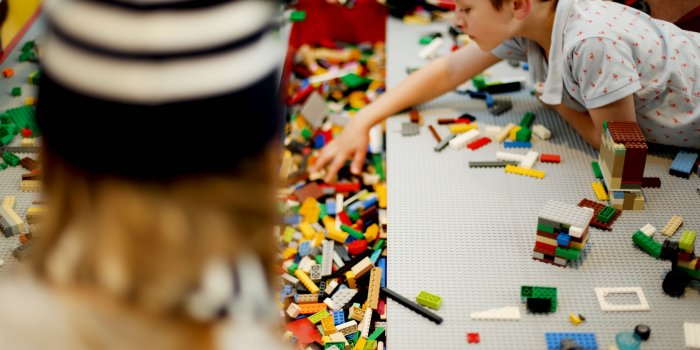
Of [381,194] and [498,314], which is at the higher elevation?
[498,314]

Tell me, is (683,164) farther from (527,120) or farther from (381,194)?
(381,194)

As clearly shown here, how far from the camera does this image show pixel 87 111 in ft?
1.78

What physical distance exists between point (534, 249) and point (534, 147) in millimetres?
444

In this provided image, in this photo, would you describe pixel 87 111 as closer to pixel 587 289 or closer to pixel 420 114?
pixel 587 289

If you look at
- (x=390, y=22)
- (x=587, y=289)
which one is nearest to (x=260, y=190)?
(x=587, y=289)

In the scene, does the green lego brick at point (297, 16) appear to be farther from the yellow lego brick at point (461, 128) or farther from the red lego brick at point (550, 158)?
the red lego brick at point (550, 158)

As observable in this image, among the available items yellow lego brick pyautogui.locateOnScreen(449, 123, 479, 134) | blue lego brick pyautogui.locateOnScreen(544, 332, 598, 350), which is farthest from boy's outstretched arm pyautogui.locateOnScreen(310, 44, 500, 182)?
blue lego brick pyautogui.locateOnScreen(544, 332, 598, 350)

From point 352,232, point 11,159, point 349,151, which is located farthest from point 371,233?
point 11,159

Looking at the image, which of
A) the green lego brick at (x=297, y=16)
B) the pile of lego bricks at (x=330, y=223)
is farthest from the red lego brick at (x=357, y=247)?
the green lego brick at (x=297, y=16)

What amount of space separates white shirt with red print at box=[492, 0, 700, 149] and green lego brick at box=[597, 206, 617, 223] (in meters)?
0.22

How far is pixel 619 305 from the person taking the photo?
1.29 m

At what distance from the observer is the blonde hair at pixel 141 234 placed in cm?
54

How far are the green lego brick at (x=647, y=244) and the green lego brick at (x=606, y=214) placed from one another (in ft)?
0.22

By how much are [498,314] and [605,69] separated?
574 millimetres
